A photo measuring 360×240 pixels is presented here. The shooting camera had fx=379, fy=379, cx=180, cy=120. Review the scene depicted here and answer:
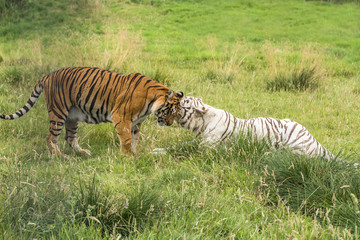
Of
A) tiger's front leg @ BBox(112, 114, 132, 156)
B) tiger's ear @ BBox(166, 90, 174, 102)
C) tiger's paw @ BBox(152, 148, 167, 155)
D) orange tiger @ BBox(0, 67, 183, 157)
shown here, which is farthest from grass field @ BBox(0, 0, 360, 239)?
tiger's ear @ BBox(166, 90, 174, 102)

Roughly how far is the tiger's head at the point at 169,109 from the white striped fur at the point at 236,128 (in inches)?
3.9

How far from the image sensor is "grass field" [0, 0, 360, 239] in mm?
2885

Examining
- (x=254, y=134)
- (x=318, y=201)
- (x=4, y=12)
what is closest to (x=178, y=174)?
(x=254, y=134)

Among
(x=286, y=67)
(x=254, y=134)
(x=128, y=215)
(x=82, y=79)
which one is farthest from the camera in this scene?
(x=286, y=67)

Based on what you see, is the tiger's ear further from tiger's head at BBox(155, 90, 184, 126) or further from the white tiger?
the white tiger

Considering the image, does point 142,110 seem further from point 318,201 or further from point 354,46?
point 354,46

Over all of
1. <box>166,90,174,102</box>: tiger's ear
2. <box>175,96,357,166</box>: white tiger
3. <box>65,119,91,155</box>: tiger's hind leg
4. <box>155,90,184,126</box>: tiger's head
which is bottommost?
<box>65,119,91,155</box>: tiger's hind leg

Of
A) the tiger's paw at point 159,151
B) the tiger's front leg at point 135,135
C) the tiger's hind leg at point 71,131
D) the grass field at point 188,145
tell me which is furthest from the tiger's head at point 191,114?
the tiger's hind leg at point 71,131

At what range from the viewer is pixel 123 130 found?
4734mm

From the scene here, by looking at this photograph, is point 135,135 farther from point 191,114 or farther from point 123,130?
point 191,114

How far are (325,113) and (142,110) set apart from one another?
3.69 meters

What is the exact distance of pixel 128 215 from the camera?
9.89 ft

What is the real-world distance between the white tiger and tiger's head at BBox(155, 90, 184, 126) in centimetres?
10

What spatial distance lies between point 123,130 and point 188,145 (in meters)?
0.83
